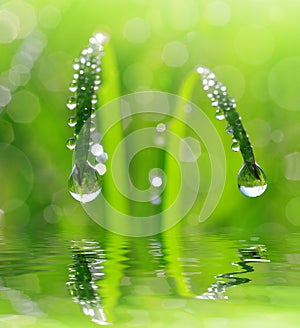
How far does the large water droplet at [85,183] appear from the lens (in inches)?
45.7

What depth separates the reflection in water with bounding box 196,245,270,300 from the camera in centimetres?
75

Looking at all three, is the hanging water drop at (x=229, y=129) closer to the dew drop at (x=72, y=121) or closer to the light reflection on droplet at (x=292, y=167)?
the light reflection on droplet at (x=292, y=167)

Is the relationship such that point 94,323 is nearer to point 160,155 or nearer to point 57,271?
point 57,271

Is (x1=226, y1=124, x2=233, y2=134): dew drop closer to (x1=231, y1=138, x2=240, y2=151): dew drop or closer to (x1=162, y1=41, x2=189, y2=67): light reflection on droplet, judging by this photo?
(x1=231, y1=138, x2=240, y2=151): dew drop

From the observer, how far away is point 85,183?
3.80 feet

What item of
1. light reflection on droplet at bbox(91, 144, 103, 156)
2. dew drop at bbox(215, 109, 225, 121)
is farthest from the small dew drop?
dew drop at bbox(215, 109, 225, 121)

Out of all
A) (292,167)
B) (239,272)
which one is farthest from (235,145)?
(239,272)

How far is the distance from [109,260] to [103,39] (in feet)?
1.76

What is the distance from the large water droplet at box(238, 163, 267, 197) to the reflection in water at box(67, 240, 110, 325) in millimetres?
278

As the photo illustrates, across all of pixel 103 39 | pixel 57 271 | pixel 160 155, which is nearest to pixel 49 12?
pixel 103 39

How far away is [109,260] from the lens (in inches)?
40.2

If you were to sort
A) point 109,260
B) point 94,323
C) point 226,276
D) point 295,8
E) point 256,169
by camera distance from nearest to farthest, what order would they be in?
point 94,323, point 226,276, point 109,260, point 256,169, point 295,8

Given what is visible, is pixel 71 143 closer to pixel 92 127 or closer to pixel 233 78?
pixel 92 127

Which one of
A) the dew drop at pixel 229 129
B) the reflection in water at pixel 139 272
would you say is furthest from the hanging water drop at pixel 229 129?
the reflection in water at pixel 139 272
